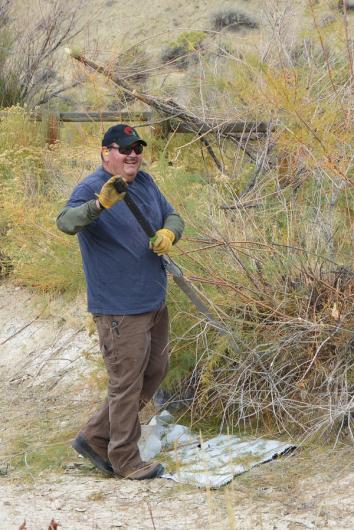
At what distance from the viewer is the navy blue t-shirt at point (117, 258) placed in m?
5.04

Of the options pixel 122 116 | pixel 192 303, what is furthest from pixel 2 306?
pixel 192 303

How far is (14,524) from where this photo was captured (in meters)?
4.62

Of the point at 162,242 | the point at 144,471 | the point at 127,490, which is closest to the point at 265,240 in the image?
the point at 162,242

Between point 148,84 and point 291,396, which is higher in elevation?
point 148,84

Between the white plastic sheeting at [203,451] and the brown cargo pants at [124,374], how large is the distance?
26 centimetres

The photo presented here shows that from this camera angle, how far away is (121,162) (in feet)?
16.7

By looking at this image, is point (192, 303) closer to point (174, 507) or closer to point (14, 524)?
point (174, 507)

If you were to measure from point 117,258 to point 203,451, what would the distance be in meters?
1.08

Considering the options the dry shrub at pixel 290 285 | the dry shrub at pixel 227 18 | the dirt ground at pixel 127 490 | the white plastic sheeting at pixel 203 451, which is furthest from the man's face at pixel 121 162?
the dry shrub at pixel 227 18

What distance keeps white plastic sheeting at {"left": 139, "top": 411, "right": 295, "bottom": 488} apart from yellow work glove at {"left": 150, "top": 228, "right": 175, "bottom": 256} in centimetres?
97

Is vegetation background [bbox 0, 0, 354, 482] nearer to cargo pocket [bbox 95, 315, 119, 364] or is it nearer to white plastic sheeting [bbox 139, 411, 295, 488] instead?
white plastic sheeting [bbox 139, 411, 295, 488]

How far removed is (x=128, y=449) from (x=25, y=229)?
302 cm

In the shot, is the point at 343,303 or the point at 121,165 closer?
the point at 121,165

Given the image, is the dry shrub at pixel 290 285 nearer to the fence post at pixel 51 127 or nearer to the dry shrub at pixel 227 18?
the fence post at pixel 51 127
